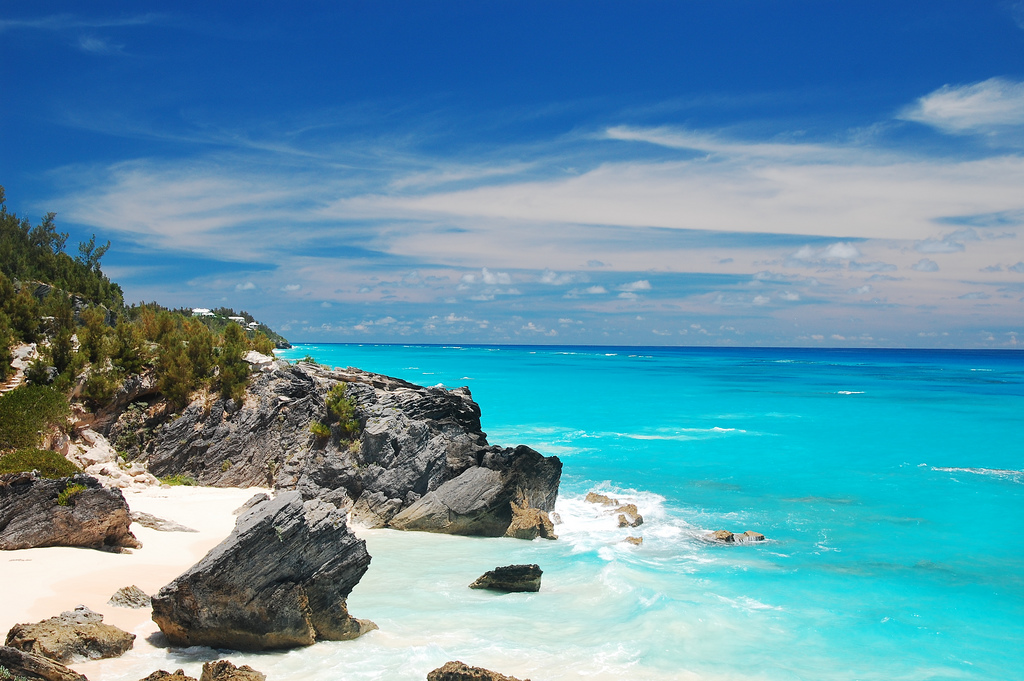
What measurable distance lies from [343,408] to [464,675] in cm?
1205

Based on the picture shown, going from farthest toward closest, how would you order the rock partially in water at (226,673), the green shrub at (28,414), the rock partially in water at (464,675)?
the green shrub at (28,414) → the rock partially in water at (464,675) → the rock partially in water at (226,673)

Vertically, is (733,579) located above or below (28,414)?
below

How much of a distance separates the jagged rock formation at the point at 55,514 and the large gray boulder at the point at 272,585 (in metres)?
3.63

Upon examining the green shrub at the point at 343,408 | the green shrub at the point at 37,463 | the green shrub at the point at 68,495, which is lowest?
the green shrub at the point at 68,495

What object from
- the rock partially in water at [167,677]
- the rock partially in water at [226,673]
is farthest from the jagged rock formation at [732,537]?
the rock partially in water at [167,677]

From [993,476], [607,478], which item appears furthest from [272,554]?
[993,476]

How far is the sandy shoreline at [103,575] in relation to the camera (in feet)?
29.7

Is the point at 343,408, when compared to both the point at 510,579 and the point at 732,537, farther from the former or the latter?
the point at 732,537

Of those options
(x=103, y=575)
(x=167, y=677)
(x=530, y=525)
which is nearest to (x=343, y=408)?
(x=530, y=525)

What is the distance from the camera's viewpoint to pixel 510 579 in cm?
1279

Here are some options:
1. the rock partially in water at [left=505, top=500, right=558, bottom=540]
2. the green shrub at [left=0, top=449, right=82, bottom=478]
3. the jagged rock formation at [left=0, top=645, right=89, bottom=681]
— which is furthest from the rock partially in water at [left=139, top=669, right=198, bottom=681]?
the rock partially in water at [left=505, top=500, right=558, bottom=540]

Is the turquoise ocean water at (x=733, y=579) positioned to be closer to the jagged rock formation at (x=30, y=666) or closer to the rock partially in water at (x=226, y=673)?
the rock partially in water at (x=226, y=673)

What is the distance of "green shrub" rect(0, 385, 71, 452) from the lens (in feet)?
46.6

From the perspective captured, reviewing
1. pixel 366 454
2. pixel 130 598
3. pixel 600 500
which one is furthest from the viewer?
pixel 600 500
